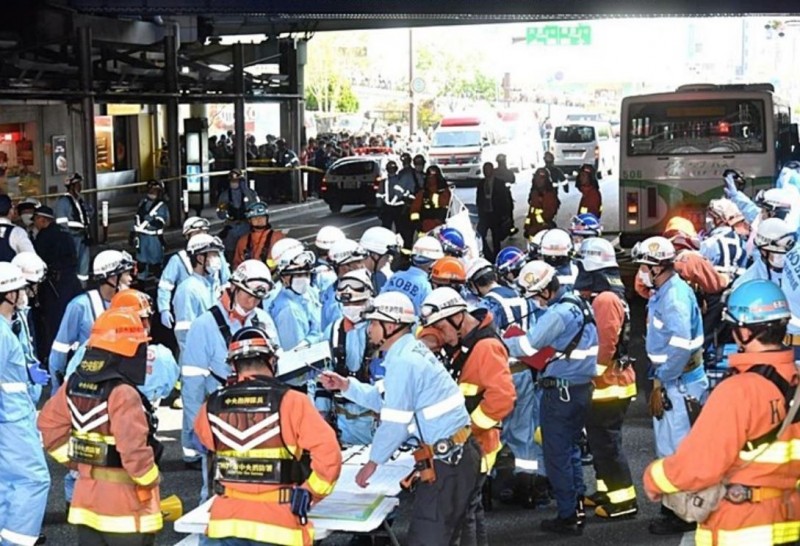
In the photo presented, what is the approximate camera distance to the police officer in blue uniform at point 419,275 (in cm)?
1096

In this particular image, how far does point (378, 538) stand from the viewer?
8.94 metres

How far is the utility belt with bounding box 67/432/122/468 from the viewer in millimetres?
6715

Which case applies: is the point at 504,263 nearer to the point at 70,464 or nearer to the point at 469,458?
the point at 469,458

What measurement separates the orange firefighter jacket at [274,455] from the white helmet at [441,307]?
66.8 inches

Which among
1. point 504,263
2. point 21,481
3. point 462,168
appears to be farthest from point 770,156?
point 462,168

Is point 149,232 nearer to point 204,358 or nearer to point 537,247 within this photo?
point 537,247

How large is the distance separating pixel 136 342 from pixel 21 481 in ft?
6.40

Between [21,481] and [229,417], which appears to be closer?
[229,417]

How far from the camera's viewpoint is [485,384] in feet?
26.6

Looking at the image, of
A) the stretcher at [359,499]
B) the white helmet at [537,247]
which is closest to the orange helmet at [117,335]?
the stretcher at [359,499]

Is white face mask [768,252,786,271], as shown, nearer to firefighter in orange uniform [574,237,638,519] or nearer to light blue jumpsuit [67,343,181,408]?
firefighter in orange uniform [574,237,638,519]

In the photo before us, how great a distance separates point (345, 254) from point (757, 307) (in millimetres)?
5271

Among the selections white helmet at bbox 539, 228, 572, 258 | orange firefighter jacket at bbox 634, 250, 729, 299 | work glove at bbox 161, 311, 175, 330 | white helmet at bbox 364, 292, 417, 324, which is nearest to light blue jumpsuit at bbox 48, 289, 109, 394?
work glove at bbox 161, 311, 175, 330

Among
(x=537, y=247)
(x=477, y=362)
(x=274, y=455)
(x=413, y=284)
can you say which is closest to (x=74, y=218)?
(x=413, y=284)
